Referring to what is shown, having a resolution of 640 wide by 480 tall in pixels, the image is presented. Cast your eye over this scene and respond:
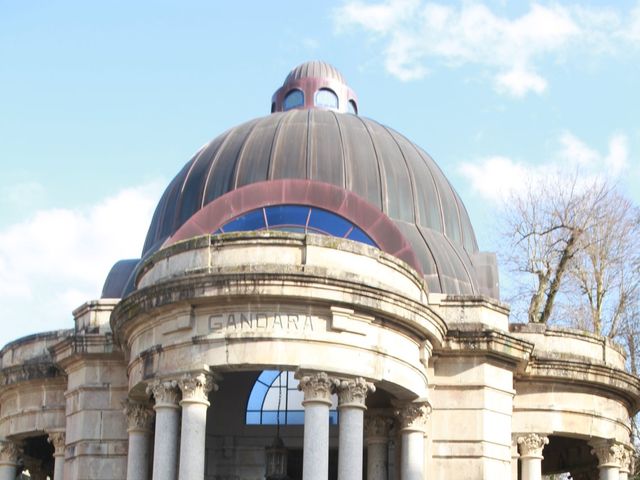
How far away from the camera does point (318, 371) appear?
80.3ft

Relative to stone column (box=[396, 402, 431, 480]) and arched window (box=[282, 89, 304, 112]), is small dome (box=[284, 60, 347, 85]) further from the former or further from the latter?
stone column (box=[396, 402, 431, 480])

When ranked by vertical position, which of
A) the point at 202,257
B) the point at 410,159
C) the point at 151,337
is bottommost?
the point at 151,337

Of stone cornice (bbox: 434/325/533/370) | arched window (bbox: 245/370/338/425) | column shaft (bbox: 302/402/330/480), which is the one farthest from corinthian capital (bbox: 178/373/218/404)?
arched window (bbox: 245/370/338/425)

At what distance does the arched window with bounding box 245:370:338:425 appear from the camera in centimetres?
3134

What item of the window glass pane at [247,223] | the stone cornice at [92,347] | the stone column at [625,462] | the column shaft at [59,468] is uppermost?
the window glass pane at [247,223]

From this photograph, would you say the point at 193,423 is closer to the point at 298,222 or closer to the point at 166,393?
the point at 166,393

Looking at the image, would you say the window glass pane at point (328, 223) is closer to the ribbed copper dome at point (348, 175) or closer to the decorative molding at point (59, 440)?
the ribbed copper dome at point (348, 175)

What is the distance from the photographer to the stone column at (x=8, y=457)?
33500 millimetres

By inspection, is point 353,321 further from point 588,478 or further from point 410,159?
point 588,478

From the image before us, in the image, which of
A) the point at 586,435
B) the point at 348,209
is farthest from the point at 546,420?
the point at 348,209

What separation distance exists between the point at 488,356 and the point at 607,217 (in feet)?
53.4

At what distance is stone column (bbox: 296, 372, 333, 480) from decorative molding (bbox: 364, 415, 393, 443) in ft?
14.6

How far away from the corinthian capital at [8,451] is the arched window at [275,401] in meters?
7.02

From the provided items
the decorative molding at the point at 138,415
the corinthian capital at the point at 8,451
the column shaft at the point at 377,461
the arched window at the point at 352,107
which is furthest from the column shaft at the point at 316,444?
the arched window at the point at 352,107
